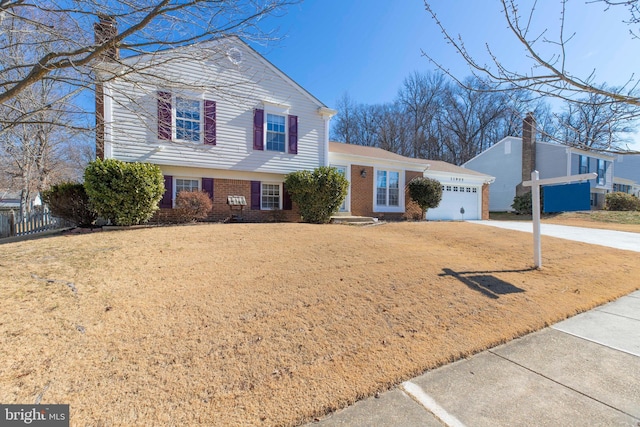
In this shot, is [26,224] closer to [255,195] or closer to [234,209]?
[234,209]

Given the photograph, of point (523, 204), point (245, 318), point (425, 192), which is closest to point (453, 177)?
point (425, 192)

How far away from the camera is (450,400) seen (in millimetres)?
2396

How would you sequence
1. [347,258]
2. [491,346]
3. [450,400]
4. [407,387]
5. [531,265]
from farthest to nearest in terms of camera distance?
[531,265]
[347,258]
[491,346]
[407,387]
[450,400]

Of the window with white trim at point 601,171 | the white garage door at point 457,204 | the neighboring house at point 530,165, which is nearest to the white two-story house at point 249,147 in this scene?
the white garage door at point 457,204

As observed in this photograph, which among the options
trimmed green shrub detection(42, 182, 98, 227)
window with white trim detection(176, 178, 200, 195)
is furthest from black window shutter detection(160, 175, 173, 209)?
trimmed green shrub detection(42, 182, 98, 227)

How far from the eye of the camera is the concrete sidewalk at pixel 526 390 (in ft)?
7.19

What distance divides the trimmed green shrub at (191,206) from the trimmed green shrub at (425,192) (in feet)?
34.0

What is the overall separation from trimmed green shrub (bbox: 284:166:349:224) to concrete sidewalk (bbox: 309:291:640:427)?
825 centimetres

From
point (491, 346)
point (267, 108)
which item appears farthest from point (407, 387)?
point (267, 108)

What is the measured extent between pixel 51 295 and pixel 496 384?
5.06 m

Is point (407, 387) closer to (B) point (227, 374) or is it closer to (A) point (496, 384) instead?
(A) point (496, 384)

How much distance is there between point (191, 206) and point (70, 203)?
10.9ft

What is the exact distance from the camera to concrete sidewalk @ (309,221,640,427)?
2191mm

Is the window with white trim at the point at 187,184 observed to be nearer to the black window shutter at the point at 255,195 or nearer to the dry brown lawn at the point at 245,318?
the black window shutter at the point at 255,195
